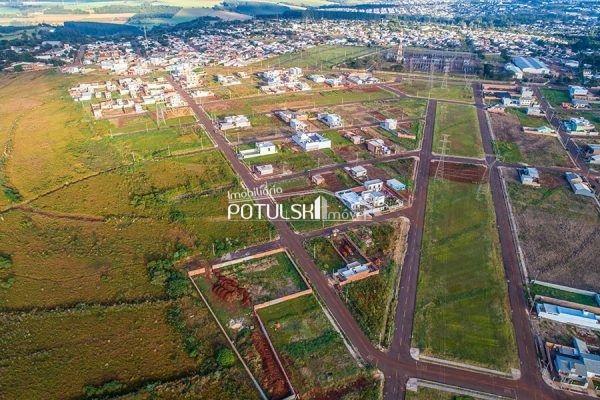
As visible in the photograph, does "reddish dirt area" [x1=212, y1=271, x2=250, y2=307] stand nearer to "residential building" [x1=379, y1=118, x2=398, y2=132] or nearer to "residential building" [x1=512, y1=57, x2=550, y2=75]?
"residential building" [x1=379, y1=118, x2=398, y2=132]

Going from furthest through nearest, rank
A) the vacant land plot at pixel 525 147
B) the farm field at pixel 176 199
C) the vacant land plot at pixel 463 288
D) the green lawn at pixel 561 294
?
the vacant land plot at pixel 525 147 → the farm field at pixel 176 199 → the green lawn at pixel 561 294 → the vacant land plot at pixel 463 288

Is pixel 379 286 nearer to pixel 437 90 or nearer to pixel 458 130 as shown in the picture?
pixel 458 130

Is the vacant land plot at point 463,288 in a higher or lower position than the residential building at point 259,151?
lower

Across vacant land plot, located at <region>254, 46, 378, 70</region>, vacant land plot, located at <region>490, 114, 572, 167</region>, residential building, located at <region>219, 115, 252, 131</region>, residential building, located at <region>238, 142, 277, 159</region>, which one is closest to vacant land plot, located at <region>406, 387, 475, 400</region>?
residential building, located at <region>238, 142, 277, 159</region>

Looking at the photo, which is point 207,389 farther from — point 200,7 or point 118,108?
point 200,7

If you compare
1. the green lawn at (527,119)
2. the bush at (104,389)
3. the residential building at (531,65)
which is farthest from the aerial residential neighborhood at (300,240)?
the residential building at (531,65)

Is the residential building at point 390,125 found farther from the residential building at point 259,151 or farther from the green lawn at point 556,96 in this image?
the green lawn at point 556,96
